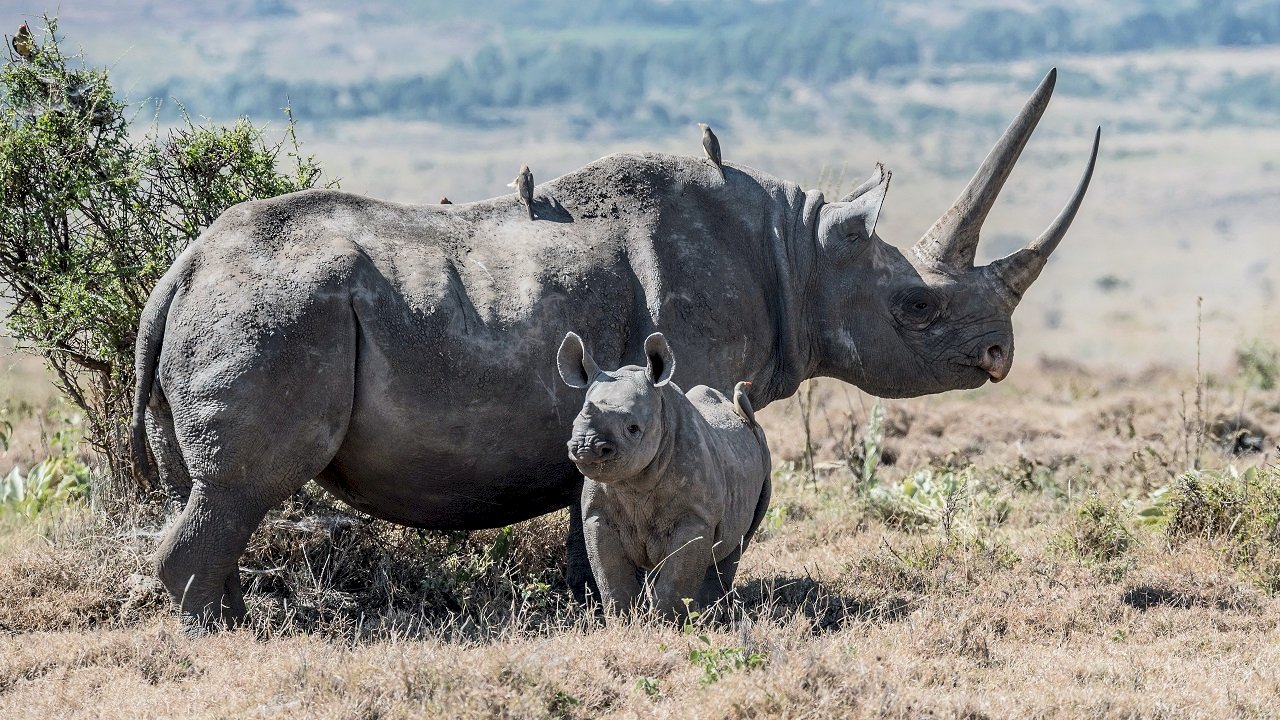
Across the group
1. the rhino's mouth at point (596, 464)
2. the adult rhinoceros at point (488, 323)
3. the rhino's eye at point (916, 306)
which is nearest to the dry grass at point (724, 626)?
the adult rhinoceros at point (488, 323)

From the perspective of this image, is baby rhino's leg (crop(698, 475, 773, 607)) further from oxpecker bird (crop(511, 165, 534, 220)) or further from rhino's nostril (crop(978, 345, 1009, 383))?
oxpecker bird (crop(511, 165, 534, 220))

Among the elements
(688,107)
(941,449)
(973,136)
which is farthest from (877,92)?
(941,449)

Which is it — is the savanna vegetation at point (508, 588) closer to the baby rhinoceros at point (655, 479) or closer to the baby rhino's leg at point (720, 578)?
the baby rhino's leg at point (720, 578)

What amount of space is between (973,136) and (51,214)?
136 m

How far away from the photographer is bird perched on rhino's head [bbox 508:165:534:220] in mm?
8234

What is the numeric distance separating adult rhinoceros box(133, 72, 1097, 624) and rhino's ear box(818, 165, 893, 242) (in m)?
0.01

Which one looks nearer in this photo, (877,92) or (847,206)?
(847,206)

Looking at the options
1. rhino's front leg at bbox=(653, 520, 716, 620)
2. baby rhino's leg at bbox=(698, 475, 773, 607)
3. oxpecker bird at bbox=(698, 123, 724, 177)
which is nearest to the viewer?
rhino's front leg at bbox=(653, 520, 716, 620)

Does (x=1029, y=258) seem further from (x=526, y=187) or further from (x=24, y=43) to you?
(x=24, y=43)

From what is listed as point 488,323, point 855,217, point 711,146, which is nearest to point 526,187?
point 488,323

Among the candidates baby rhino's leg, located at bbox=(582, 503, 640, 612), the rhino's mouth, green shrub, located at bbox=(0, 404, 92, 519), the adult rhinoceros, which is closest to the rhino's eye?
the adult rhinoceros

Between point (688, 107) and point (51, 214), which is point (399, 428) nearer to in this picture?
point (51, 214)

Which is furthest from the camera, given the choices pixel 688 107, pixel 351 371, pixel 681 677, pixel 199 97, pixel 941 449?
pixel 688 107

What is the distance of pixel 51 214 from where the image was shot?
9.02m
